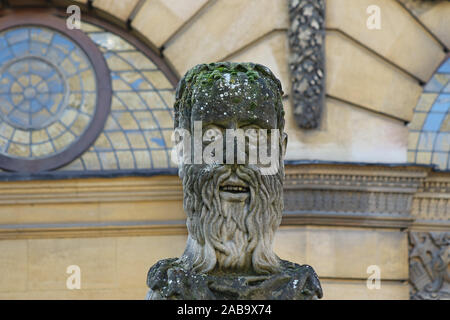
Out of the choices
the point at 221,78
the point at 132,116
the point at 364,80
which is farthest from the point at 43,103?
the point at 221,78

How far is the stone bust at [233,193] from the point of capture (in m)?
7.49

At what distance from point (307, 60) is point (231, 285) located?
8.29 meters

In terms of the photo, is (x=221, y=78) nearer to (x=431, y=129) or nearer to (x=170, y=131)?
(x=170, y=131)

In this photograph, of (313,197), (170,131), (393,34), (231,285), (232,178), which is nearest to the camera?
(231,285)

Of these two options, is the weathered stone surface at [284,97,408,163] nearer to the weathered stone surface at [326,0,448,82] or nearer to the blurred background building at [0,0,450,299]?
the blurred background building at [0,0,450,299]

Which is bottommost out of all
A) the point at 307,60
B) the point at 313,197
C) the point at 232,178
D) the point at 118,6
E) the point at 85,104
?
the point at 313,197

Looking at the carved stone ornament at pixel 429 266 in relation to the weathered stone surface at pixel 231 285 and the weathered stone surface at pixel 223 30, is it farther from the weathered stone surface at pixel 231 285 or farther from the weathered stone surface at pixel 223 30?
the weathered stone surface at pixel 231 285

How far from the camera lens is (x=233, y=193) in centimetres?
762

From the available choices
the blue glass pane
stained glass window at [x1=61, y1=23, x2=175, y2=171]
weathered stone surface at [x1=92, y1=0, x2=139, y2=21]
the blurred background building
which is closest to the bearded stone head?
the blurred background building

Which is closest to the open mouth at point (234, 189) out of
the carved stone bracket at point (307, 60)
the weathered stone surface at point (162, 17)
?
the carved stone bracket at point (307, 60)

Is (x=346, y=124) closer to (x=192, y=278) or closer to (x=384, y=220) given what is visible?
(x=384, y=220)

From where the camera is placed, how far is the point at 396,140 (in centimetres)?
1573

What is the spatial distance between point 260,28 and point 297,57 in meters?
0.58
